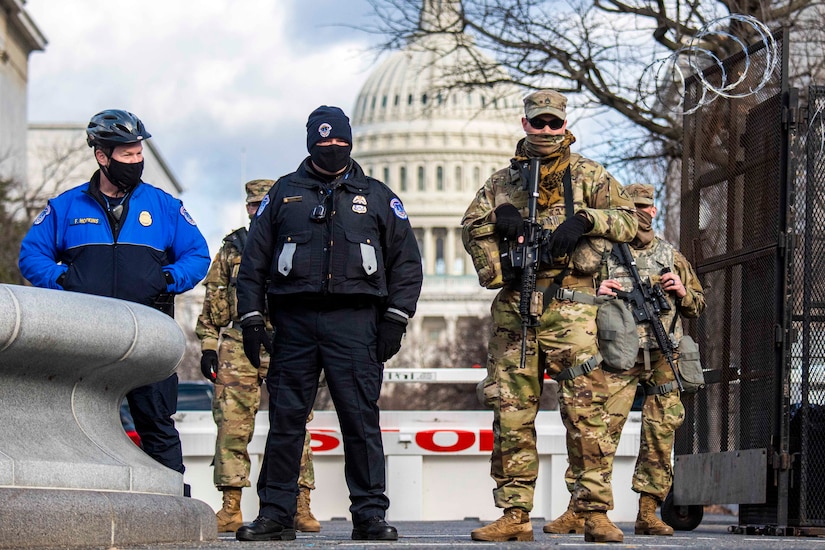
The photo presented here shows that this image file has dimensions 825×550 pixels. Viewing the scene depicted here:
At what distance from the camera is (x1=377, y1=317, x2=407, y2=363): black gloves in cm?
782

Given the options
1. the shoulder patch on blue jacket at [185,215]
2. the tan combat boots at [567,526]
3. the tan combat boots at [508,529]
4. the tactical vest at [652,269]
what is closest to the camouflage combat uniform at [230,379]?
the tan combat boots at [567,526]

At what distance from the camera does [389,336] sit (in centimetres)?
782

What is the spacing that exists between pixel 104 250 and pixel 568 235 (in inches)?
86.7

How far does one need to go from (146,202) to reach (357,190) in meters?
1.33

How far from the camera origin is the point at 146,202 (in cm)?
871

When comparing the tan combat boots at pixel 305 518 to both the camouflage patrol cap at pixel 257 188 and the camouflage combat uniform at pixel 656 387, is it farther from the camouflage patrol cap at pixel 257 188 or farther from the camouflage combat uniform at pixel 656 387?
the camouflage combat uniform at pixel 656 387

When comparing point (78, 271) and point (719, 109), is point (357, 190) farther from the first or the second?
Answer: point (719, 109)

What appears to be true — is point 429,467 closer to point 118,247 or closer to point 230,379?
point 230,379

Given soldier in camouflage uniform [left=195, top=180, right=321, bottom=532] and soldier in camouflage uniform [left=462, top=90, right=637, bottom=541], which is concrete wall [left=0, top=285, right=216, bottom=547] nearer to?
soldier in camouflage uniform [left=462, top=90, right=637, bottom=541]

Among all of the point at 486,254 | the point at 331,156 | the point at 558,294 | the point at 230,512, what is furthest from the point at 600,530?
the point at 230,512

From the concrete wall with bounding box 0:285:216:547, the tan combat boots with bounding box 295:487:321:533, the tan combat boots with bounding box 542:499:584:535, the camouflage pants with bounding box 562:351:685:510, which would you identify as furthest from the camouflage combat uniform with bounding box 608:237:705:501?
the concrete wall with bounding box 0:285:216:547

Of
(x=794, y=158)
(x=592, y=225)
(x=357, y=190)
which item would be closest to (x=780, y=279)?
(x=794, y=158)

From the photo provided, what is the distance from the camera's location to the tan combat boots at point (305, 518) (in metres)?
10.6

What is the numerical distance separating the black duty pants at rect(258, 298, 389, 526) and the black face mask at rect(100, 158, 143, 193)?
1175 mm
